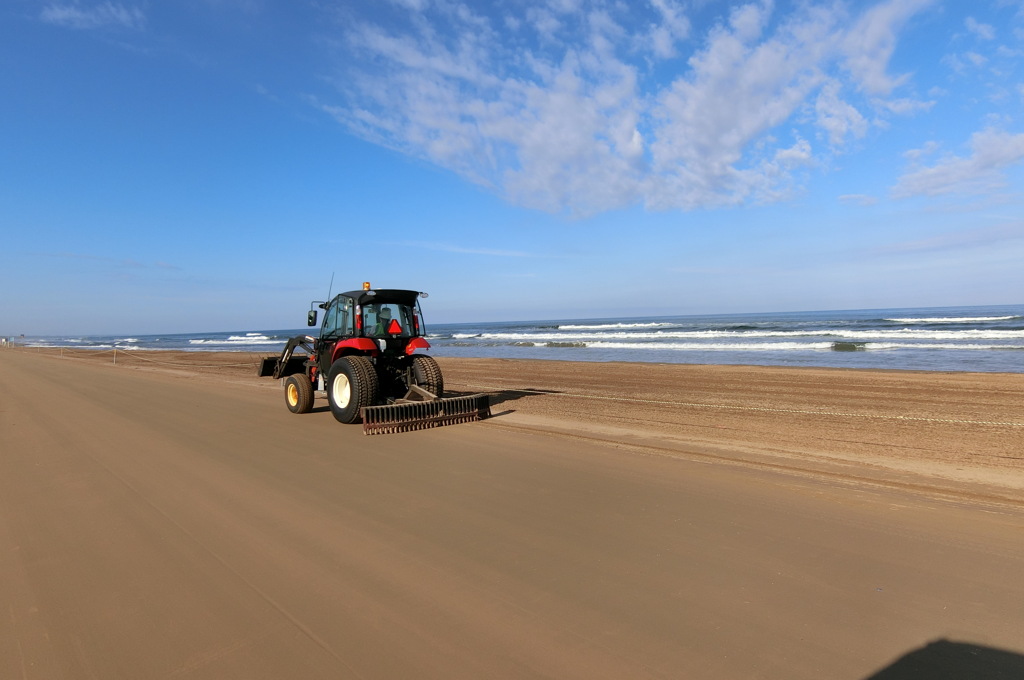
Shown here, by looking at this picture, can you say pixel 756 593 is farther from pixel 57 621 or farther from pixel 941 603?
pixel 57 621

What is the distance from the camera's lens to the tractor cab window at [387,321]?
29.0 feet

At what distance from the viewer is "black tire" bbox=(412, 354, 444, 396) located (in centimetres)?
879

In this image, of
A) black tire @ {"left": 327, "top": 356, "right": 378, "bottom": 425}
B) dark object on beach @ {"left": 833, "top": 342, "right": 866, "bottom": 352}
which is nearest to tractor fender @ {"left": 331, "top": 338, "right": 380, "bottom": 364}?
black tire @ {"left": 327, "top": 356, "right": 378, "bottom": 425}

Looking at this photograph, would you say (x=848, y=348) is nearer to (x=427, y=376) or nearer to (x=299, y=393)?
(x=427, y=376)

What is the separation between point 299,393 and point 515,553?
7.20m

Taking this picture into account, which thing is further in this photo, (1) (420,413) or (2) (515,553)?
(1) (420,413)

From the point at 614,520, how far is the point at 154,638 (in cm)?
290

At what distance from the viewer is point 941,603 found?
2.85 metres

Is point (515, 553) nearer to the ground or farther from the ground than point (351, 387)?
nearer to the ground

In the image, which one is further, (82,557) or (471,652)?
(82,557)

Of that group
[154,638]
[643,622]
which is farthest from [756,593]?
[154,638]

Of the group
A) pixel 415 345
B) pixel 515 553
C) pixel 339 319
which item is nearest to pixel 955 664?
pixel 515 553

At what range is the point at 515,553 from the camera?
359cm

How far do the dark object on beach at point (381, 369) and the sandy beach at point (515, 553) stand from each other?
72 cm
